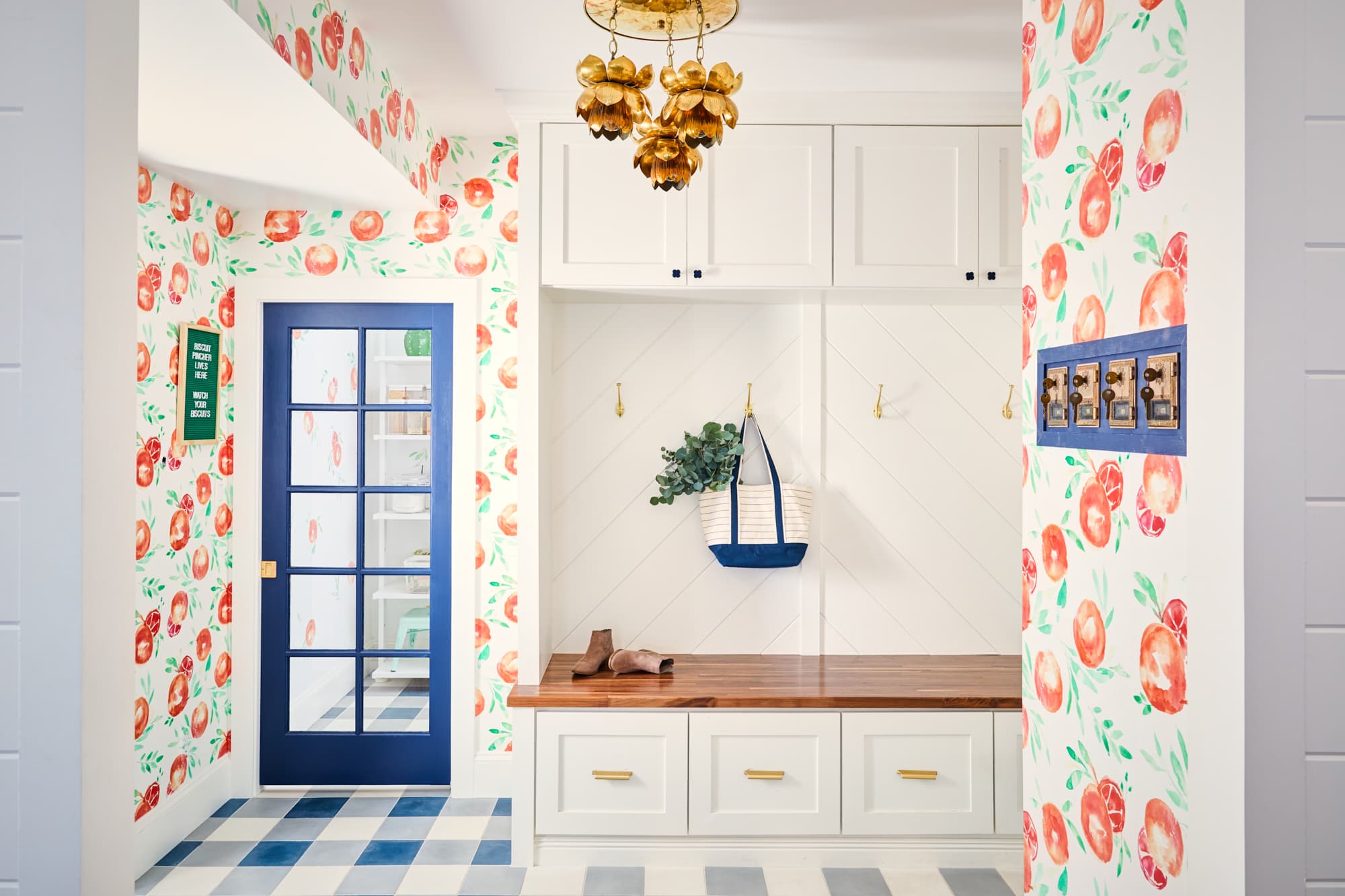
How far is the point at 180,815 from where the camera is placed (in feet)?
9.62

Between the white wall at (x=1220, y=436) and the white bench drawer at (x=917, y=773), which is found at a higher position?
the white wall at (x=1220, y=436)

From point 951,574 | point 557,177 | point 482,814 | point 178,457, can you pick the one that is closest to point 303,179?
point 557,177

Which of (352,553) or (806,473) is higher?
A: (806,473)

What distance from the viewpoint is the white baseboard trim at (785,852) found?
8.86ft

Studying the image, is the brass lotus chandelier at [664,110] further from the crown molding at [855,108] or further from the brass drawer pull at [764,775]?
the brass drawer pull at [764,775]

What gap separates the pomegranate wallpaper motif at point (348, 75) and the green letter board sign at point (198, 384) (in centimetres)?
100

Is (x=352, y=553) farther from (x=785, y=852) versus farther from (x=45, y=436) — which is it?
(x=45, y=436)

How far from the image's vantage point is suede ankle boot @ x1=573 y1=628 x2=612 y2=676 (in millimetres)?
2824

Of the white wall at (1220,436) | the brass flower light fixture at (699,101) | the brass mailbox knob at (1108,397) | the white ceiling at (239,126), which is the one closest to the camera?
the white wall at (1220,436)

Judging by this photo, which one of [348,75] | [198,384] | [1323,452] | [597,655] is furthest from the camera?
[198,384]

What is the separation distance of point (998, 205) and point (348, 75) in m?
2.06

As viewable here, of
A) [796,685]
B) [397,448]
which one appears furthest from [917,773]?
[397,448]

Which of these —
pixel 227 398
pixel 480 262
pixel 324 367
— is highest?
pixel 480 262

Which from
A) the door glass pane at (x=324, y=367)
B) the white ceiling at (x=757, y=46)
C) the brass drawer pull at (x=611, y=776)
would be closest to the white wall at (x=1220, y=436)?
the white ceiling at (x=757, y=46)
